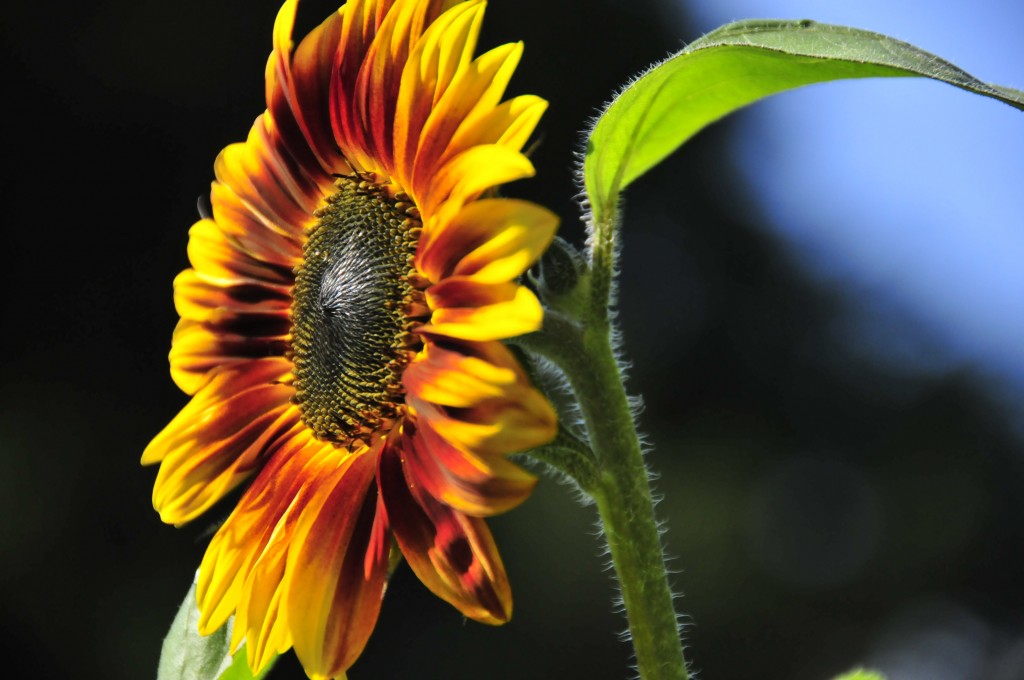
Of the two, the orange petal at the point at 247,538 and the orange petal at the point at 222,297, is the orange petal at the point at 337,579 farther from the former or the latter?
the orange petal at the point at 222,297

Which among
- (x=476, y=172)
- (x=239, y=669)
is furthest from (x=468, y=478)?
(x=239, y=669)

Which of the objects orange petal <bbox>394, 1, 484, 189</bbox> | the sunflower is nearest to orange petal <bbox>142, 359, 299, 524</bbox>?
the sunflower

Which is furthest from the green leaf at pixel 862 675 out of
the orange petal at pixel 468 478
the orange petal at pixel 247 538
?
the orange petal at pixel 247 538

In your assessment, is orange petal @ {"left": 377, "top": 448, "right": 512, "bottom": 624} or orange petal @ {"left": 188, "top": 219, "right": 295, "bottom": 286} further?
orange petal @ {"left": 188, "top": 219, "right": 295, "bottom": 286}

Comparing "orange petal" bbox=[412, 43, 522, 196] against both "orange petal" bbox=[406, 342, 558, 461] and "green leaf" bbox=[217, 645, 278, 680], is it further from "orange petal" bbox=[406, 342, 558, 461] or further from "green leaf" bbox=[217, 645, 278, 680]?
"green leaf" bbox=[217, 645, 278, 680]

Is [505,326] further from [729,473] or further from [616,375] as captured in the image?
[729,473]

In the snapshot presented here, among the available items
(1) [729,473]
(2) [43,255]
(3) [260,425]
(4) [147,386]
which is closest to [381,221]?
(3) [260,425]

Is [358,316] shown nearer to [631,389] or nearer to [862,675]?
[862,675]
